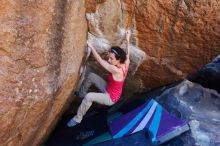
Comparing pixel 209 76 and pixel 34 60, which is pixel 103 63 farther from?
pixel 209 76

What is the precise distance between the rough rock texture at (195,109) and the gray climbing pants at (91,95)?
37.2 inches

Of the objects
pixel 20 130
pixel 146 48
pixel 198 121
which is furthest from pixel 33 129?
pixel 198 121

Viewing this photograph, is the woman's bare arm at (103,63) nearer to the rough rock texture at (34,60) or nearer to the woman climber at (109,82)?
the woman climber at (109,82)

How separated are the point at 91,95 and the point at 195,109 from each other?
5.17ft

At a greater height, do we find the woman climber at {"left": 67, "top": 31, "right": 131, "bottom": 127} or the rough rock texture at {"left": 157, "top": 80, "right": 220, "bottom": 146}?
the woman climber at {"left": 67, "top": 31, "right": 131, "bottom": 127}

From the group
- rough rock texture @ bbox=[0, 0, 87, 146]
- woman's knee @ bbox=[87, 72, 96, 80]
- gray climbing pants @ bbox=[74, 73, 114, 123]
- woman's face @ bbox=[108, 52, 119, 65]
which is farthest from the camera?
woman's knee @ bbox=[87, 72, 96, 80]

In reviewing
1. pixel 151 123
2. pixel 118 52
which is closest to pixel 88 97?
pixel 118 52

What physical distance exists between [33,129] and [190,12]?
248 cm

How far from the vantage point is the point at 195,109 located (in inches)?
263

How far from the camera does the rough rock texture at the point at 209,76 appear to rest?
25.3 ft

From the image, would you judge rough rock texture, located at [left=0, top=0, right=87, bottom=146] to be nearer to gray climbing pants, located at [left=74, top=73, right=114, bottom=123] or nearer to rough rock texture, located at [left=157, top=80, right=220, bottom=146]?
gray climbing pants, located at [left=74, top=73, right=114, bottom=123]

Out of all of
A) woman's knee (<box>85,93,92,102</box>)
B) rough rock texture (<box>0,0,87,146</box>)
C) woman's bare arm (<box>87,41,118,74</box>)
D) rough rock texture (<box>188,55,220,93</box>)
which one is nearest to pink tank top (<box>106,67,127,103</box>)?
woman's bare arm (<box>87,41,118,74</box>)

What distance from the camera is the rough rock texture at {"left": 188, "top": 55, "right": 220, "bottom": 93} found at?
7.73m

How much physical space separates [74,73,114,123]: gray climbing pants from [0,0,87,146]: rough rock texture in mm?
473
